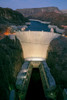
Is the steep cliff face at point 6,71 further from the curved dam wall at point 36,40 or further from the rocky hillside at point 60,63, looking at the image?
the rocky hillside at point 60,63

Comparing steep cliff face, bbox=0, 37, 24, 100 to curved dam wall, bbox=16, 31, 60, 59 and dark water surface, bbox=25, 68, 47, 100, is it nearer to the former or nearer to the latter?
dark water surface, bbox=25, 68, 47, 100

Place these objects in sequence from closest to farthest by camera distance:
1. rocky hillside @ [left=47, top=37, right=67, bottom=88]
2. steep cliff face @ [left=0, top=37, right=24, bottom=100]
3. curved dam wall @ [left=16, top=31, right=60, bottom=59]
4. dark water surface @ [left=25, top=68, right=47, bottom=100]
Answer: steep cliff face @ [left=0, top=37, right=24, bottom=100] → dark water surface @ [left=25, top=68, right=47, bottom=100] → rocky hillside @ [left=47, top=37, right=67, bottom=88] → curved dam wall @ [left=16, top=31, right=60, bottom=59]

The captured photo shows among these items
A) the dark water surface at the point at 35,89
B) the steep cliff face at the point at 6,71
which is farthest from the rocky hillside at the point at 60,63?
the steep cliff face at the point at 6,71

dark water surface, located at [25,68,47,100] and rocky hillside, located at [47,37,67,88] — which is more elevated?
rocky hillside, located at [47,37,67,88]

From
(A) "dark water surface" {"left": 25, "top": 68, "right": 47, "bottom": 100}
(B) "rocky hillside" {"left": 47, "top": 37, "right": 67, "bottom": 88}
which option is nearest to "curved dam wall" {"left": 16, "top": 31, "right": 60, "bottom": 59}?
(B) "rocky hillside" {"left": 47, "top": 37, "right": 67, "bottom": 88}

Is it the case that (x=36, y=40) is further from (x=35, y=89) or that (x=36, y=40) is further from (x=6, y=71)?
(x=6, y=71)

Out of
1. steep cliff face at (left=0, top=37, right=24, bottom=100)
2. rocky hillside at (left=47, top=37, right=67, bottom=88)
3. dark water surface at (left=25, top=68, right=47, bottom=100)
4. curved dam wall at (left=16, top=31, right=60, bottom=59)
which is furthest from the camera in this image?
curved dam wall at (left=16, top=31, right=60, bottom=59)

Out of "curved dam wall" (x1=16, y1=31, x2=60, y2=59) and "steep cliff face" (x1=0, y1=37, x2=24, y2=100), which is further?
"curved dam wall" (x1=16, y1=31, x2=60, y2=59)
